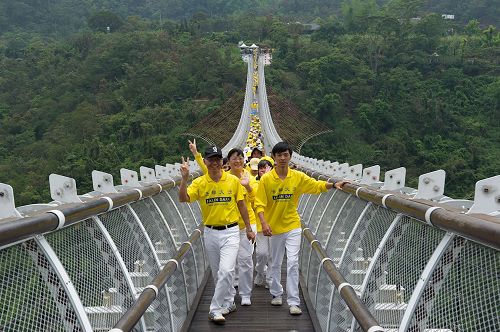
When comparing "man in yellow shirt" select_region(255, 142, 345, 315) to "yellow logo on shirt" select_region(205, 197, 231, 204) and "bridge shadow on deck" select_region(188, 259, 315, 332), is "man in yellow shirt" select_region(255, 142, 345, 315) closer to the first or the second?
"bridge shadow on deck" select_region(188, 259, 315, 332)

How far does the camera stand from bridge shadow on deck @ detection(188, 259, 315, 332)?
3.31m

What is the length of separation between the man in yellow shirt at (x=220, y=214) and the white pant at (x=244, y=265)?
0.35 m

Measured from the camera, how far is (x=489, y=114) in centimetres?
3359

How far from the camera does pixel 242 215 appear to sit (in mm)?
3346

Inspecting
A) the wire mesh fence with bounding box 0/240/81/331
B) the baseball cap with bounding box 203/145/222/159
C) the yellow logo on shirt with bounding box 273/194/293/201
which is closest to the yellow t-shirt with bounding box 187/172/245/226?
the baseball cap with bounding box 203/145/222/159

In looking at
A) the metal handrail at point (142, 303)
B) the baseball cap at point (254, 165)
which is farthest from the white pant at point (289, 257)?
the baseball cap at point (254, 165)

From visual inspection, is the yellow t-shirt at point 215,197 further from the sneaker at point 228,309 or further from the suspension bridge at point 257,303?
the sneaker at point 228,309

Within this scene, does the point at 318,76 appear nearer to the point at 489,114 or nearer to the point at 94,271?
the point at 489,114

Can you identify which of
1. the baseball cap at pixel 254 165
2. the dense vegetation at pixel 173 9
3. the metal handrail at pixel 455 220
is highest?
the metal handrail at pixel 455 220

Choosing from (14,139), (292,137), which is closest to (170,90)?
(14,139)

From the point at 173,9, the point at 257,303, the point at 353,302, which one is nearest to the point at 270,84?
the point at 257,303

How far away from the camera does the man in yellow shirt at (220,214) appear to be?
323 centimetres

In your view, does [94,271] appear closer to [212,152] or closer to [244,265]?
[212,152]

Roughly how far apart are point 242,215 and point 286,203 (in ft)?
0.94
